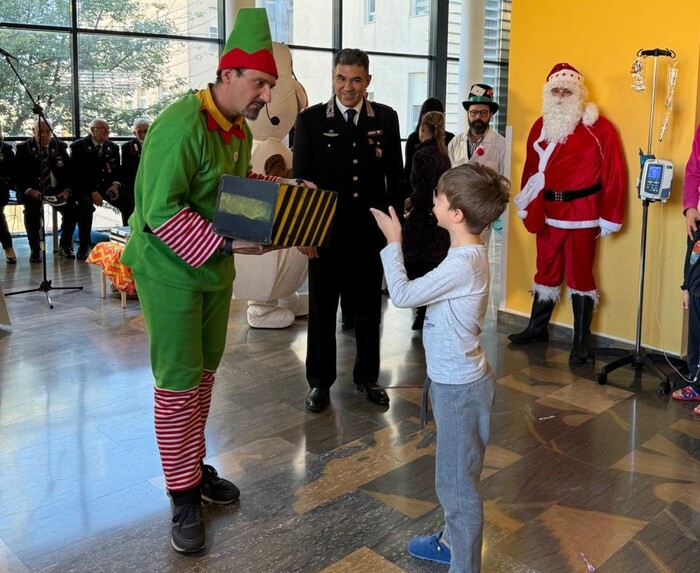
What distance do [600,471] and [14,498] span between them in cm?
219

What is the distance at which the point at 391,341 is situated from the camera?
4.95 metres

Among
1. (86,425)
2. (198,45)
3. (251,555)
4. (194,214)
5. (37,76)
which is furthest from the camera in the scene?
(198,45)

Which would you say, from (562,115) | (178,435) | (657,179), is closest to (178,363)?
(178,435)

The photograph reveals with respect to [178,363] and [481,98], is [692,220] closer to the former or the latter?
[481,98]

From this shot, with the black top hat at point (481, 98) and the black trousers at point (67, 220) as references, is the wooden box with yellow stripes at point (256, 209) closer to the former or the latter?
Result: the black top hat at point (481, 98)

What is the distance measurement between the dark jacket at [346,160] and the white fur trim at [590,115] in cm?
146

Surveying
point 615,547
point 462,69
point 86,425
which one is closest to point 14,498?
point 86,425

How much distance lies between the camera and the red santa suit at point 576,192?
14.7 ft

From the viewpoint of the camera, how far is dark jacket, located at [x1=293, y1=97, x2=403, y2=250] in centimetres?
358

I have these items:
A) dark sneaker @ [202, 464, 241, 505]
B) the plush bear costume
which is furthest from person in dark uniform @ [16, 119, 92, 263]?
dark sneaker @ [202, 464, 241, 505]

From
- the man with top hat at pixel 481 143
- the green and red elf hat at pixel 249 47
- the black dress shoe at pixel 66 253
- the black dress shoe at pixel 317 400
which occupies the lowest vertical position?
the black dress shoe at pixel 317 400

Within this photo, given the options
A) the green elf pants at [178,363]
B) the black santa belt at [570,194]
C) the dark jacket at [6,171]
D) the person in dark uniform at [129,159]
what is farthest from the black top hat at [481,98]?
the dark jacket at [6,171]

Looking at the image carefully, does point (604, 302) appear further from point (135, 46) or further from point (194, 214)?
point (135, 46)

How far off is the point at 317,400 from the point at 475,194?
185 cm
